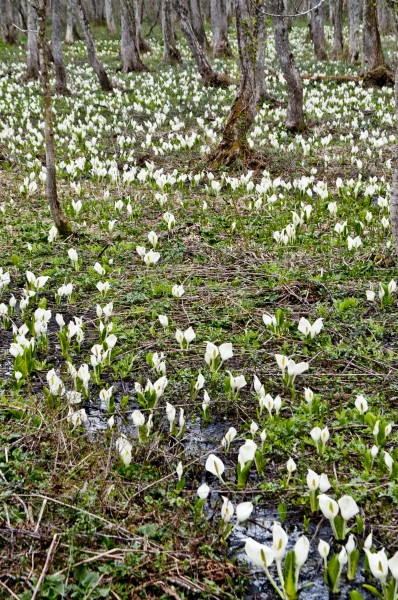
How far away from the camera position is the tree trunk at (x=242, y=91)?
914 centimetres

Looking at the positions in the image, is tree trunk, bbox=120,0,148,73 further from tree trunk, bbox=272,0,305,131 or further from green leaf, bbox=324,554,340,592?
green leaf, bbox=324,554,340,592

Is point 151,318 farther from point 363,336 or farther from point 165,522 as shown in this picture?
point 165,522

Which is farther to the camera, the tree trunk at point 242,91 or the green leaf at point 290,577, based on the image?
the tree trunk at point 242,91

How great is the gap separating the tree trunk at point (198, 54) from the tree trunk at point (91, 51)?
240 cm

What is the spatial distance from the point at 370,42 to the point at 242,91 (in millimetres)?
8652

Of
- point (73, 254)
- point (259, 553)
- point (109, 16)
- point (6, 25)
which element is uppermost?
point (109, 16)

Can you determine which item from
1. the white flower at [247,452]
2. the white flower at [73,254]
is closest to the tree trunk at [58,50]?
the white flower at [73,254]

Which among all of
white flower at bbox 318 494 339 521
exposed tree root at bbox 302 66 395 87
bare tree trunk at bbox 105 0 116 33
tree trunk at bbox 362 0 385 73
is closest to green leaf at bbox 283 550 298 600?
white flower at bbox 318 494 339 521

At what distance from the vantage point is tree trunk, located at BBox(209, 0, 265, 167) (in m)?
9.14

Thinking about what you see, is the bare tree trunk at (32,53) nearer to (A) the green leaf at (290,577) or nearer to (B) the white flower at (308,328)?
(B) the white flower at (308,328)

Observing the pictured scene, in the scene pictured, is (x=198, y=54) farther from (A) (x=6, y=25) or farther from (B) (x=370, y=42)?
(A) (x=6, y=25)

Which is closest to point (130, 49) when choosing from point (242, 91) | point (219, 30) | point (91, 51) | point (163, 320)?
point (219, 30)

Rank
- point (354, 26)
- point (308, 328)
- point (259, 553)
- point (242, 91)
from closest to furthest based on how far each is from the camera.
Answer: point (259, 553), point (308, 328), point (242, 91), point (354, 26)

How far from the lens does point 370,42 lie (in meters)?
16.1
